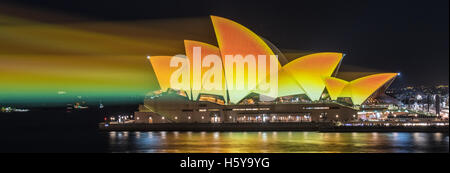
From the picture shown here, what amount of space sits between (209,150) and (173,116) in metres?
17.9

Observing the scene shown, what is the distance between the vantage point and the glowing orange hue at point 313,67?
38156 mm

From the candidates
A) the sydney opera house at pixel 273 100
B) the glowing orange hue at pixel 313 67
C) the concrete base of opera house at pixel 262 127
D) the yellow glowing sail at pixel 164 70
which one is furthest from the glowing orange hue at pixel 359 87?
the yellow glowing sail at pixel 164 70

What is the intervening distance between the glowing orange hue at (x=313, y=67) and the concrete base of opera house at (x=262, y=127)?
375cm

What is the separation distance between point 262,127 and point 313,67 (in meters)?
7.06

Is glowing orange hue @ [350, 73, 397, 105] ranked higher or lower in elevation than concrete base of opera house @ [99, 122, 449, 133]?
higher

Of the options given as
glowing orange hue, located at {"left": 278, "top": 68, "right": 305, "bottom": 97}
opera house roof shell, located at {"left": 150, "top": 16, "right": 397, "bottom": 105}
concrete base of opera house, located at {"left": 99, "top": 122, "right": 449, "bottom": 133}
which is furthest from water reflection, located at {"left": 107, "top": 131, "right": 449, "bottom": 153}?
glowing orange hue, located at {"left": 278, "top": 68, "right": 305, "bottom": 97}

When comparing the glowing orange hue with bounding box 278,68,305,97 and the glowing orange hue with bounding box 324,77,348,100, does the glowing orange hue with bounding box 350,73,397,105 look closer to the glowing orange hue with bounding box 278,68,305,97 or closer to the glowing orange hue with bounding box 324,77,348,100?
the glowing orange hue with bounding box 324,77,348,100

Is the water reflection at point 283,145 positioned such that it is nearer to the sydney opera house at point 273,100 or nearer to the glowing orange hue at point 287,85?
the glowing orange hue at point 287,85

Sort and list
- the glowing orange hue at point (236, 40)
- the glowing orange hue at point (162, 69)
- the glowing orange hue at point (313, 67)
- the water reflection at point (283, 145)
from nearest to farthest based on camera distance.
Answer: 1. the water reflection at point (283, 145)
2. the glowing orange hue at point (236, 40)
3. the glowing orange hue at point (313, 67)
4. the glowing orange hue at point (162, 69)

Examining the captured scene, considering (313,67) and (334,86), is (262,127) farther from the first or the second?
(334,86)

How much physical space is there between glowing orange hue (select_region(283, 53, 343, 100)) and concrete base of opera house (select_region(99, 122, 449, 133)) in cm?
375

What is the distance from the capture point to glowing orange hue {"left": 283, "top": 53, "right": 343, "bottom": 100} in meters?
38.2
